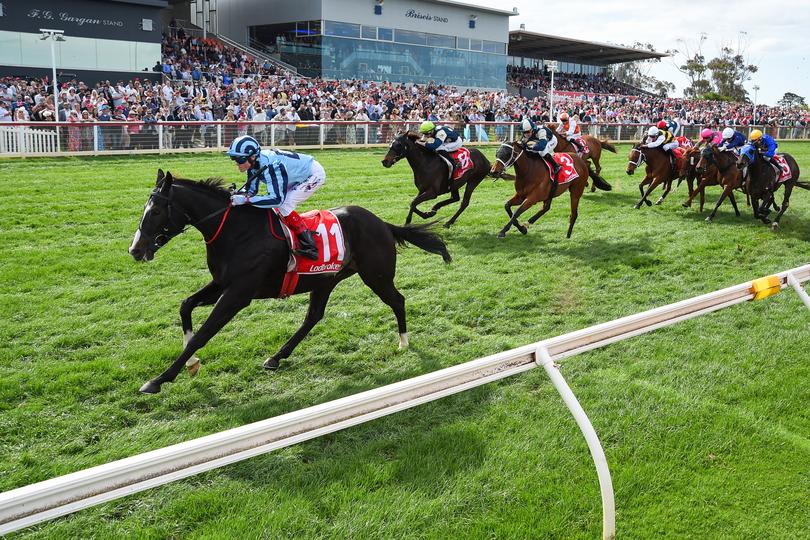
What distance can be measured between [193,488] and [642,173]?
1681 cm

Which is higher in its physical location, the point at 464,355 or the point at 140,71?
the point at 140,71

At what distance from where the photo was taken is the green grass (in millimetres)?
3521

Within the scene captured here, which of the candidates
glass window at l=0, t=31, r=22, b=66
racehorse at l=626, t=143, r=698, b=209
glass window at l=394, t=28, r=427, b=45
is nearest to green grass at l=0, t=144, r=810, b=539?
racehorse at l=626, t=143, r=698, b=209

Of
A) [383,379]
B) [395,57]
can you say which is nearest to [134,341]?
Answer: [383,379]

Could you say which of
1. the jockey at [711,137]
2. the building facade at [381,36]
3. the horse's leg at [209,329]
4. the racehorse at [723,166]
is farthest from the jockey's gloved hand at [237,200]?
the building facade at [381,36]

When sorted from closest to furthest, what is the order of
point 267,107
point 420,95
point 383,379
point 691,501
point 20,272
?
1. point 691,501
2. point 383,379
3. point 20,272
4. point 267,107
5. point 420,95

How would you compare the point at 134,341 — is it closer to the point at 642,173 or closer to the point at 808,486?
the point at 808,486

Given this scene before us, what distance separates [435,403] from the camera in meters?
4.85

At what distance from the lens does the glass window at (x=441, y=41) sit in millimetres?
42938

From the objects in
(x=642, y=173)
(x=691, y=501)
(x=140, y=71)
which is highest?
(x=140, y=71)

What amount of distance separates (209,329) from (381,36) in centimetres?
3769

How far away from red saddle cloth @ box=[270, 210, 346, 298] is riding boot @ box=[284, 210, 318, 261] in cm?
3

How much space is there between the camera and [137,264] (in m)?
8.48

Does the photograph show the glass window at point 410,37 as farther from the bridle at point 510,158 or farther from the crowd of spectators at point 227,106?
the bridle at point 510,158
